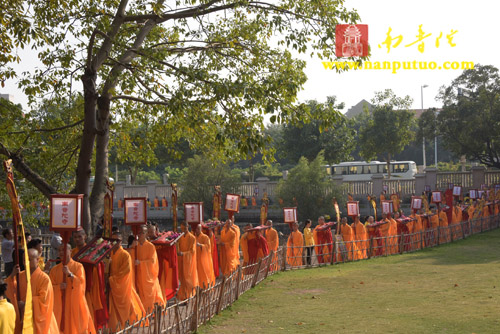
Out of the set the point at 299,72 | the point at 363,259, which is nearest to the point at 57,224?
the point at 299,72

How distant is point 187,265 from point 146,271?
201 cm

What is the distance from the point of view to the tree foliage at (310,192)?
32.3 m

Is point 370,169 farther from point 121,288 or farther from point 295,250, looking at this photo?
point 121,288

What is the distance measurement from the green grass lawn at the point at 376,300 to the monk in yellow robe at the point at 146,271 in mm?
1256

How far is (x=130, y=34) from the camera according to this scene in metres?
14.3

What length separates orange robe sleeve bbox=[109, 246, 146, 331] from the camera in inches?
391

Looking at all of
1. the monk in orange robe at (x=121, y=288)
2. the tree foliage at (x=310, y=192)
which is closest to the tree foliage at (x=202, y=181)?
the tree foliage at (x=310, y=192)

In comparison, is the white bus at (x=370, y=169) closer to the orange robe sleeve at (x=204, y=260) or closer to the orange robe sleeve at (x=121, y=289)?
the orange robe sleeve at (x=204, y=260)

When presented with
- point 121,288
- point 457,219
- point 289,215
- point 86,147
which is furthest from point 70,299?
point 457,219

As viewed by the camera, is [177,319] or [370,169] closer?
[177,319]

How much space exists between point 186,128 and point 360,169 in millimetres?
41818

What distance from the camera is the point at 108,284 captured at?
399 inches

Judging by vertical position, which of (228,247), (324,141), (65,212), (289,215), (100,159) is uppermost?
(324,141)

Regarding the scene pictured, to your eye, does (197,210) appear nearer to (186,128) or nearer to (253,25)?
(186,128)
